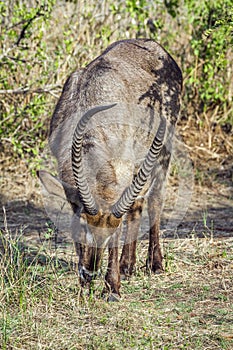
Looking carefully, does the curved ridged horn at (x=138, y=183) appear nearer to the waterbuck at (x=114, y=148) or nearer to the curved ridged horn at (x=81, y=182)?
the waterbuck at (x=114, y=148)

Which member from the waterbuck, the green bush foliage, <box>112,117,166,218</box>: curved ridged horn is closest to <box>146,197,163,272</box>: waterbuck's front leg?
the waterbuck

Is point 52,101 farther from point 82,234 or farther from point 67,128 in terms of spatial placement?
point 82,234

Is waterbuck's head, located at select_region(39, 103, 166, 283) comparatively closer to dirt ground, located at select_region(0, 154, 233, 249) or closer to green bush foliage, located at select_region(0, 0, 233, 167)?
dirt ground, located at select_region(0, 154, 233, 249)

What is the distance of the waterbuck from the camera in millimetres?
5102

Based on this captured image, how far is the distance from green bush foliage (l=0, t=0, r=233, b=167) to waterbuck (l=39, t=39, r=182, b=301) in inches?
94.5

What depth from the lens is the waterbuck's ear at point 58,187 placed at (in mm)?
5242

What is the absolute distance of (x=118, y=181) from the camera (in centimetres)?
552

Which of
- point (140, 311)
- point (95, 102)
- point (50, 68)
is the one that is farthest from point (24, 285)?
point (50, 68)

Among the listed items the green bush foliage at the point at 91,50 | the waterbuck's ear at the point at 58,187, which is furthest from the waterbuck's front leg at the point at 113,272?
the green bush foliage at the point at 91,50

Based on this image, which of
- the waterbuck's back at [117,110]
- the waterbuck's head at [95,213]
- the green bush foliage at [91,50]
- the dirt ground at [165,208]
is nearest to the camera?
the waterbuck's head at [95,213]

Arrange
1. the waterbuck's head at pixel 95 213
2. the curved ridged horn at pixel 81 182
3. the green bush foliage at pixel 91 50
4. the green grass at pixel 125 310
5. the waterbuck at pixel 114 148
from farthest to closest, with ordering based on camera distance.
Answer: the green bush foliage at pixel 91 50, the waterbuck at pixel 114 148, the waterbuck's head at pixel 95 213, the curved ridged horn at pixel 81 182, the green grass at pixel 125 310

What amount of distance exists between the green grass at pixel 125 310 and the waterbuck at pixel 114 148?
0.25 metres

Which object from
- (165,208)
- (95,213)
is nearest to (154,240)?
(95,213)

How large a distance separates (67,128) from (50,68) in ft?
11.5
